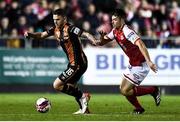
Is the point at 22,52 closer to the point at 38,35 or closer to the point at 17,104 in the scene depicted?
the point at 17,104

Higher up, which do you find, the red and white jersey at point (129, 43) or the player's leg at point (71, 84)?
the red and white jersey at point (129, 43)

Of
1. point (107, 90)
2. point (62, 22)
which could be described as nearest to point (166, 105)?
point (62, 22)

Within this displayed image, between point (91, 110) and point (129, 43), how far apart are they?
7.76 feet

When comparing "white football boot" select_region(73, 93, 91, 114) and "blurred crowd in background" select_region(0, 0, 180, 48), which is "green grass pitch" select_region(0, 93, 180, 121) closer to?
"white football boot" select_region(73, 93, 91, 114)

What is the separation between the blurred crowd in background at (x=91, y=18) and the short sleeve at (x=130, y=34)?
9.78 meters

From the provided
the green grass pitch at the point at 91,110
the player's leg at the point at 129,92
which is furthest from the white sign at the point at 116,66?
the player's leg at the point at 129,92

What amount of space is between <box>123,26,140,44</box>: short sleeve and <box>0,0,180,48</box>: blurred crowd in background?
32.1ft

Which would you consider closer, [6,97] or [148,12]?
[6,97]

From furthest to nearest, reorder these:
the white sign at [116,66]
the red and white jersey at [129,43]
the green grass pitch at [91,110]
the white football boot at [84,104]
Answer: the white sign at [116,66] < the white football boot at [84,104] < the red and white jersey at [129,43] < the green grass pitch at [91,110]

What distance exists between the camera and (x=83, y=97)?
17.1 m

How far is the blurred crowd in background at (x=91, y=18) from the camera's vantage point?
26672 millimetres

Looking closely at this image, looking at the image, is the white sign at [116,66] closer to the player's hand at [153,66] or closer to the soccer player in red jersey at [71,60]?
the soccer player in red jersey at [71,60]

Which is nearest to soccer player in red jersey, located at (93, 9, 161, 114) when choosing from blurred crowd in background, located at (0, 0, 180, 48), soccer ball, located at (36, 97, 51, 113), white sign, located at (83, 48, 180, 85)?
soccer ball, located at (36, 97, 51, 113)

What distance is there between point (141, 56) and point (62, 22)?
1.92 metres
